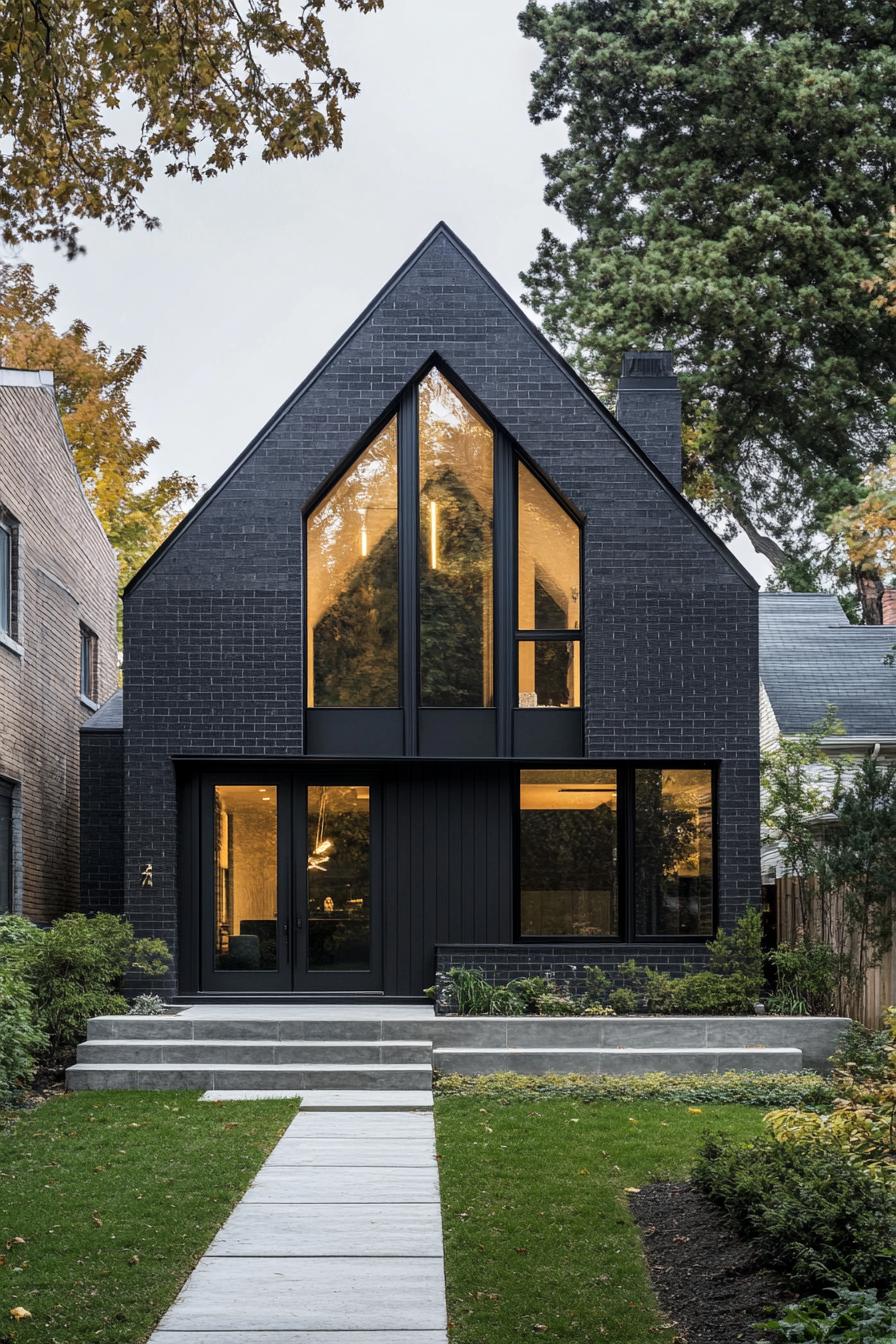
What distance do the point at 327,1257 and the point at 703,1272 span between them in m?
1.76

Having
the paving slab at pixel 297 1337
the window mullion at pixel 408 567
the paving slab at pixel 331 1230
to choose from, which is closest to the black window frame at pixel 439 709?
the window mullion at pixel 408 567

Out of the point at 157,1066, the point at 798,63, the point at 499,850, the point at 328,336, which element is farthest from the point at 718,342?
the point at 328,336

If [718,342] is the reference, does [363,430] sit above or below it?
below

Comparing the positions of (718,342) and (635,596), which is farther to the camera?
(718,342)

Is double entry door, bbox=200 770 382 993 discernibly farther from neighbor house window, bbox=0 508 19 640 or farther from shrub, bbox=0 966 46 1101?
shrub, bbox=0 966 46 1101

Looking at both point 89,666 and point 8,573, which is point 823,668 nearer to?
point 89,666

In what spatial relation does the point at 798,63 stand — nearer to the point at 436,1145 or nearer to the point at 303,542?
the point at 303,542

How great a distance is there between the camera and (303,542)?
14.5 metres

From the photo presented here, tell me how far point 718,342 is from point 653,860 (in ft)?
A: 43.2

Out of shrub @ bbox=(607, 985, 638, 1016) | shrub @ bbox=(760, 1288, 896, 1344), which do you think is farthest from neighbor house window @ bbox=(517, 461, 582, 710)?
shrub @ bbox=(760, 1288, 896, 1344)

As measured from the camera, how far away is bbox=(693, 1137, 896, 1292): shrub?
5.73 metres

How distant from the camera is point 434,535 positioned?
1452cm

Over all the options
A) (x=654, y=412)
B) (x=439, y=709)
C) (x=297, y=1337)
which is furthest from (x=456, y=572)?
(x=297, y=1337)

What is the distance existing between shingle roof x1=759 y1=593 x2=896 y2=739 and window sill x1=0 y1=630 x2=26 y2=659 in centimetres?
907
